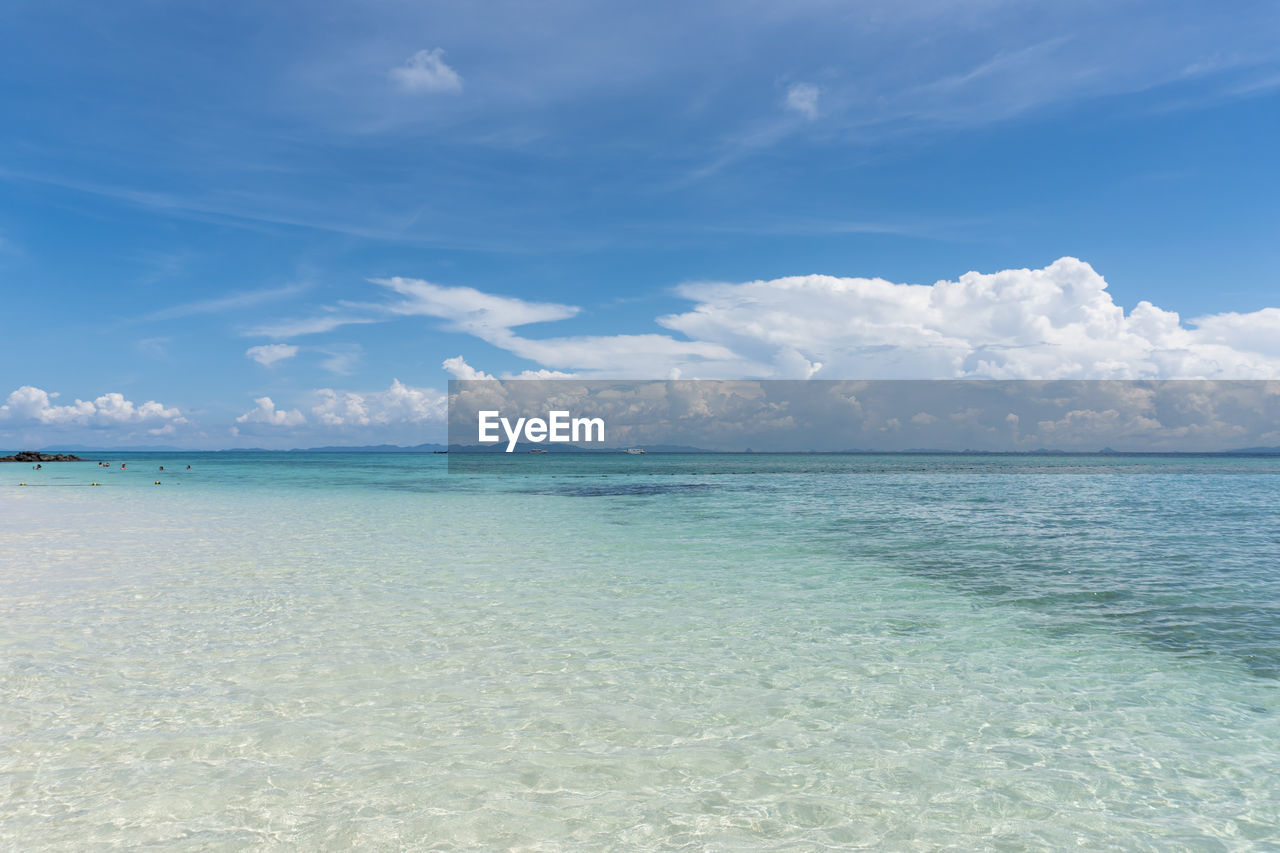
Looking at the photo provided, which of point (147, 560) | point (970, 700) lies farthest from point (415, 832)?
point (147, 560)

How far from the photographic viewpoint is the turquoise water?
588 centimetres

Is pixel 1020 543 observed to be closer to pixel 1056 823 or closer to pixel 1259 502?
pixel 1056 823

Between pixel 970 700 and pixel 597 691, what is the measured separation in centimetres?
472

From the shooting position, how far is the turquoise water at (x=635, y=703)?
19.3 ft

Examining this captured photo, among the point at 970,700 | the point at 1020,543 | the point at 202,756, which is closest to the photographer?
the point at 202,756

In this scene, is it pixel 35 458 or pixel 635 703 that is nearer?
pixel 635 703

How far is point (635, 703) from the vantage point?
27.9 feet

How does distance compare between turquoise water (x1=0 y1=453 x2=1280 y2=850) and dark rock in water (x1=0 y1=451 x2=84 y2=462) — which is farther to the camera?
dark rock in water (x1=0 y1=451 x2=84 y2=462)

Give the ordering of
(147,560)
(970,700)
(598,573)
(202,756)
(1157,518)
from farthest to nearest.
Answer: (1157,518)
(147,560)
(598,573)
(970,700)
(202,756)

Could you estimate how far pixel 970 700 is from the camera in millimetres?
8695

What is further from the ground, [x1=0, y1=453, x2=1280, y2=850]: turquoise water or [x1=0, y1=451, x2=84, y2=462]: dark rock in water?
[x1=0, y1=451, x2=84, y2=462]: dark rock in water

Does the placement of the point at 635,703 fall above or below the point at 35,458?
below

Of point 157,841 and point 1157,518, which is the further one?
point 1157,518

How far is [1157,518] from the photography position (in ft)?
108
